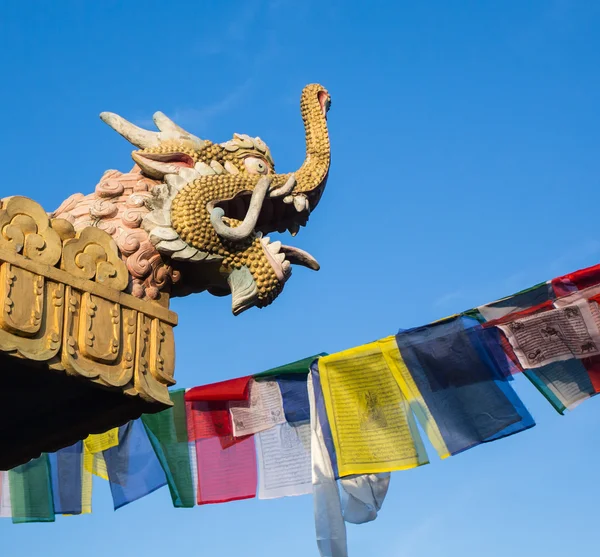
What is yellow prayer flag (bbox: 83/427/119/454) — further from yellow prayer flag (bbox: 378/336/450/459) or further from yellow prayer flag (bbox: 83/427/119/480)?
yellow prayer flag (bbox: 378/336/450/459)

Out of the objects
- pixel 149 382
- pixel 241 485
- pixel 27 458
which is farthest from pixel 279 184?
pixel 241 485

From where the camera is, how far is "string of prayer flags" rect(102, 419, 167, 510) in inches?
359

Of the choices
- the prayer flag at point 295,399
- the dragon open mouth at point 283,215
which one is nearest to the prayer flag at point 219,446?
the prayer flag at point 295,399

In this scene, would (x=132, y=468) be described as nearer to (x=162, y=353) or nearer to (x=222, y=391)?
(x=222, y=391)

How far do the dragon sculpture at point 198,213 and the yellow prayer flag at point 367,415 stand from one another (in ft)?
6.16

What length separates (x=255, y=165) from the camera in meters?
A: 6.24

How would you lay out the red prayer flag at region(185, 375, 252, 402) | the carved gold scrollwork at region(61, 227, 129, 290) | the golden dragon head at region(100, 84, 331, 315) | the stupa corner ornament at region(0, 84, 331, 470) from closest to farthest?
the stupa corner ornament at region(0, 84, 331, 470) → the carved gold scrollwork at region(61, 227, 129, 290) → the golden dragon head at region(100, 84, 331, 315) → the red prayer flag at region(185, 375, 252, 402)

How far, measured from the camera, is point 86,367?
458 cm

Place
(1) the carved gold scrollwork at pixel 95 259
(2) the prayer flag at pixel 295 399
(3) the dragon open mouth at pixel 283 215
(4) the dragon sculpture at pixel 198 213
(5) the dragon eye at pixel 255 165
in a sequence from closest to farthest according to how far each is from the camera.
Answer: (1) the carved gold scrollwork at pixel 95 259 → (4) the dragon sculpture at pixel 198 213 → (3) the dragon open mouth at pixel 283 215 → (5) the dragon eye at pixel 255 165 → (2) the prayer flag at pixel 295 399

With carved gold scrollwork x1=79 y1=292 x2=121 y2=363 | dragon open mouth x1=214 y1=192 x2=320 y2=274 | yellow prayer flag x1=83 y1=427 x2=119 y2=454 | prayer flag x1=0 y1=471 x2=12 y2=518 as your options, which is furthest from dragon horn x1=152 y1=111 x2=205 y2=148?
prayer flag x1=0 y1=471 x2=12 y2=518

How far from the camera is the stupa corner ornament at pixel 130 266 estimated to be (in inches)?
177

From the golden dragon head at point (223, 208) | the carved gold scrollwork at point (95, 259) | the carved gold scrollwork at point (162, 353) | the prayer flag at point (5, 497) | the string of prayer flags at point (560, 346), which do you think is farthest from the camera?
the prayer flag at point (5, 497)

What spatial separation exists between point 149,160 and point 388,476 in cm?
352

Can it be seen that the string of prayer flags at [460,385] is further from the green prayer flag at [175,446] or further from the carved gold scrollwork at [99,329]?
the carved gold scrollwork at [99,329]
